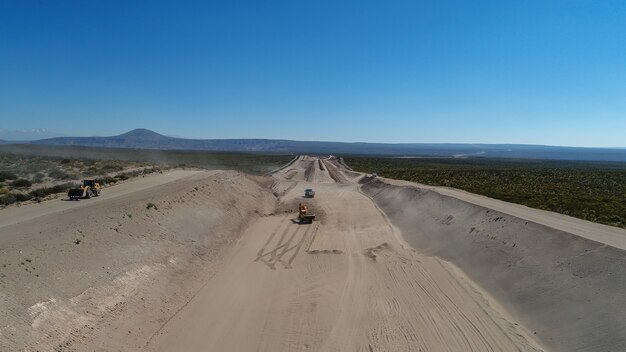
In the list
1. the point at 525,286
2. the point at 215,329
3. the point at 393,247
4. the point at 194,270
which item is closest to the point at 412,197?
the point at 393,247

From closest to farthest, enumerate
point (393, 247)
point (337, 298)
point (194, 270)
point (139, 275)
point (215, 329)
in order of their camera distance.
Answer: point (215, 329)
point (139, 275)
point (337, 298)
point (194, 270)
point (393, 247)

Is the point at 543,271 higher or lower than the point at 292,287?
higher

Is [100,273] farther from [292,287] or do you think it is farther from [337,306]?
[337,306]

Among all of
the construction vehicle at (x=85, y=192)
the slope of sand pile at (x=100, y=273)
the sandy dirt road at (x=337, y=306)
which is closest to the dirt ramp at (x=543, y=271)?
the sandy dirt road at (x=337, y=306)

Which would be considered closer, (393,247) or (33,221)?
(33,221)

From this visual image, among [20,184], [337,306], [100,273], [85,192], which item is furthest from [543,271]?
[20,184]

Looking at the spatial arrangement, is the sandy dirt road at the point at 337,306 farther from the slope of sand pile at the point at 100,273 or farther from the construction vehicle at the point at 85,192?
the construction vehicle at the point at 85,192

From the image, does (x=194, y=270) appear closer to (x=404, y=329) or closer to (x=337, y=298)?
(x=337, y=298)
